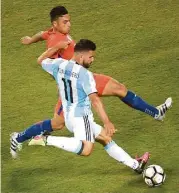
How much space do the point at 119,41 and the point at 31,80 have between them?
1.75 meters

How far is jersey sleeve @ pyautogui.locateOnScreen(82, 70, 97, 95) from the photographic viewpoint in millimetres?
6680

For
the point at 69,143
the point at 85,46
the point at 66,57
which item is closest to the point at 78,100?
the point at 69,143

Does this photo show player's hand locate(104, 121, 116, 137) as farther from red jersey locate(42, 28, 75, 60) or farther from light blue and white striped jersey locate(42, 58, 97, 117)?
red jersey locate(42, 28, 75, 60)

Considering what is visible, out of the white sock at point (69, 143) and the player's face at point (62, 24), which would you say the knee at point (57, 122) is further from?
the player's face at point (62, 24)

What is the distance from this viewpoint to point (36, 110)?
910cm

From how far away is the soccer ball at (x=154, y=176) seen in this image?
7160 millimetres

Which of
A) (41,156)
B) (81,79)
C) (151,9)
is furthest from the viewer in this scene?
(151,9)

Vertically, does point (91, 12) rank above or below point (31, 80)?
above

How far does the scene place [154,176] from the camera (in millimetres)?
7164

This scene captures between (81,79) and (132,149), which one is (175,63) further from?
(81,79)

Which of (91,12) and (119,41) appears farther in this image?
(91,12)

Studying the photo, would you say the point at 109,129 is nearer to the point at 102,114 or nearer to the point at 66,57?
the point at 102,114

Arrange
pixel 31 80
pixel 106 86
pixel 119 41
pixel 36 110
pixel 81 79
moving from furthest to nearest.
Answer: pixel 119 41 < pixel 31 80 < pixel 36 110 < pixel 106 86 < pixel 81 79

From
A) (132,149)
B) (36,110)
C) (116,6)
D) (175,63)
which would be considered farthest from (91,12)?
(132,149)
